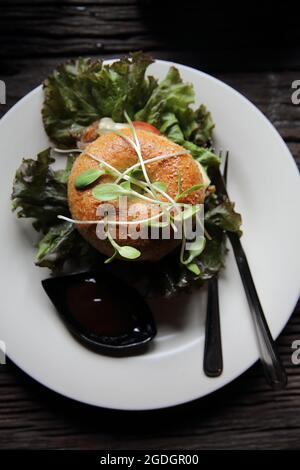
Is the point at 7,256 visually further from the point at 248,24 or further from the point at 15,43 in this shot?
the point at 248,24

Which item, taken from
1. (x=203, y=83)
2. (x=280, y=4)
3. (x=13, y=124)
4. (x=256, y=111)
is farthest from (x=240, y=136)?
(x=13, y=124)

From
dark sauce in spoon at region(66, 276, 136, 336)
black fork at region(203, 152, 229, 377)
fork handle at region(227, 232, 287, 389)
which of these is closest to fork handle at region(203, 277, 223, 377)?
black fork at region(203, 152, 229, 377)

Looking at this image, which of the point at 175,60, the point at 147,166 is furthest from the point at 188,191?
the point at 175,60

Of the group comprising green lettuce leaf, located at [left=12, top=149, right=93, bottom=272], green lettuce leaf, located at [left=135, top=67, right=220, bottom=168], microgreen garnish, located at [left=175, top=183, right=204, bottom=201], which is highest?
green lettuce leaf, located at [left=135, top=67, right=220, bottom=168]

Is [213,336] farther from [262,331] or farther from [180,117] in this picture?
[180,117]

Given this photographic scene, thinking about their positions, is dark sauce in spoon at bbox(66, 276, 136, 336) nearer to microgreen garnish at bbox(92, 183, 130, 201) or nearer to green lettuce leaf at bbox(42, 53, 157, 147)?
microgreen garnish at bbox(92, 183, 130, 201)

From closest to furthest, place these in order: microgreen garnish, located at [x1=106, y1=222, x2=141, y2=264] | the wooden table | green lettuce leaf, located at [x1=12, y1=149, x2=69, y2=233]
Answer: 1. microgreen garnish, located at [x1=106, y1=222, x2=141, y2=264]
2. green lettuce leaf, located at [x1=12, y1=149, x2=69, y2=233]
3. the wooden table

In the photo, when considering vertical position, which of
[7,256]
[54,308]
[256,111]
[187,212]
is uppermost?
[256,111]
